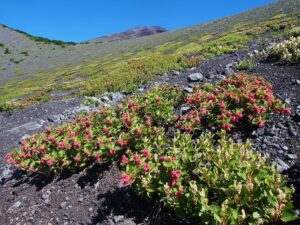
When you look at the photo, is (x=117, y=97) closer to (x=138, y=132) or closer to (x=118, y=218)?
(x=138, y=132)

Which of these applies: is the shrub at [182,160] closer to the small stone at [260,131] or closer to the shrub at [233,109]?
the shrub at [233,109]

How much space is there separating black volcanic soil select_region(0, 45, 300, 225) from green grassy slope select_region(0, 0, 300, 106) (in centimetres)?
1446

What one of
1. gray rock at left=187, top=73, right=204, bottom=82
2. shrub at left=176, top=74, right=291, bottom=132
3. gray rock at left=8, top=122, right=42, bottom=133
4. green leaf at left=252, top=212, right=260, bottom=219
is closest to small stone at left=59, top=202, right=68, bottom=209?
shrub at left=176, top=74, right=291, bottom=132

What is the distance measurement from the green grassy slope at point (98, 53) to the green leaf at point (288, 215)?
61.9ft

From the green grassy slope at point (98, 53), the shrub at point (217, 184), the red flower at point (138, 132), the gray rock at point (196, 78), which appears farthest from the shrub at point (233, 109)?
the green grassy slope at point (98, 53)

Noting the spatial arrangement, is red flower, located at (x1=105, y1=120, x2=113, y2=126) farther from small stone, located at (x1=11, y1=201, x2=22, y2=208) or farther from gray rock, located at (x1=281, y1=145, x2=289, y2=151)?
gray rock, located at (x1=281, y1=145, x2=289, y2=151)

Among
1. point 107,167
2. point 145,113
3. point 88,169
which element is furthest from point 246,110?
point 88,169

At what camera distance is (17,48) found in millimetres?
87125

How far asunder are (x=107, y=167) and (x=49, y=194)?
1657mm

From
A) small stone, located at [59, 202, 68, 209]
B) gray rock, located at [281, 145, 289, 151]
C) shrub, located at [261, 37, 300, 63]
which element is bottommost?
small stone, located at [59, 202, 68, 209]

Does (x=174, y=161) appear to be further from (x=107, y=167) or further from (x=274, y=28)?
(x=274, y=28)

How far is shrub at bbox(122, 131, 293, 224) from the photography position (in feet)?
15.6

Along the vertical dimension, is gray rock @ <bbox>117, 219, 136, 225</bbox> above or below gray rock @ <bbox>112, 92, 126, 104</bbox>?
below

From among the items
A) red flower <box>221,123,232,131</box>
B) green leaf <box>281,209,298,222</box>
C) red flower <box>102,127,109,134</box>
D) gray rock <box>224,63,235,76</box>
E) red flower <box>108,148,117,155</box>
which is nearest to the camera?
green leaf <box>281,209,298,222</box>
